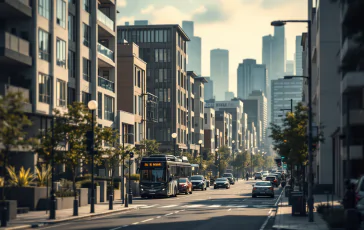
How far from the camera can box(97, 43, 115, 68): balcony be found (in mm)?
69044

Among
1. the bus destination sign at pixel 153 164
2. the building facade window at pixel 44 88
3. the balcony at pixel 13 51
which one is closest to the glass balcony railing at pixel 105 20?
the building facade window at pixel 44 88

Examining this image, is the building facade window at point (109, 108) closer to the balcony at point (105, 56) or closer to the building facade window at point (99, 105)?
the building facade window at point (99, 105)

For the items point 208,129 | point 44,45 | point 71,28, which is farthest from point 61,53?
point 208,129

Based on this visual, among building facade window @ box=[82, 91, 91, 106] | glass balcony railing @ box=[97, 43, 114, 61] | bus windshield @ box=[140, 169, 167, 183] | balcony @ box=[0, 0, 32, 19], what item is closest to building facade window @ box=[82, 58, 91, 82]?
building facade window @ box=[82, 91, 91, 106]

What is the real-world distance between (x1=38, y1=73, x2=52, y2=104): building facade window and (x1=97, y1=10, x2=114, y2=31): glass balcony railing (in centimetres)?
1659

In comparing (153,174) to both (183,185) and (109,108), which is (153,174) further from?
(109,108)

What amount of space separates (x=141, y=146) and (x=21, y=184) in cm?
4384

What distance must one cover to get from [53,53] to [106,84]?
18003 mm

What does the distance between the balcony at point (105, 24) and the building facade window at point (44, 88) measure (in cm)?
1662

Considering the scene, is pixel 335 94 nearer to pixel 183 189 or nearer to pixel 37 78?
pixel 183 189

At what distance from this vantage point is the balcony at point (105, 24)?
69.3 m

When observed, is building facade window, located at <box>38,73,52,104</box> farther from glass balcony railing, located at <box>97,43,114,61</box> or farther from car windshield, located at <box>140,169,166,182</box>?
glass balcony railing, located at <box>97,43,114,61</box>

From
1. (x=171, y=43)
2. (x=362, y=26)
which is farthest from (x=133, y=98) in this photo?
(x=362, y=26)

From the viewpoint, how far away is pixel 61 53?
56.8 meters
